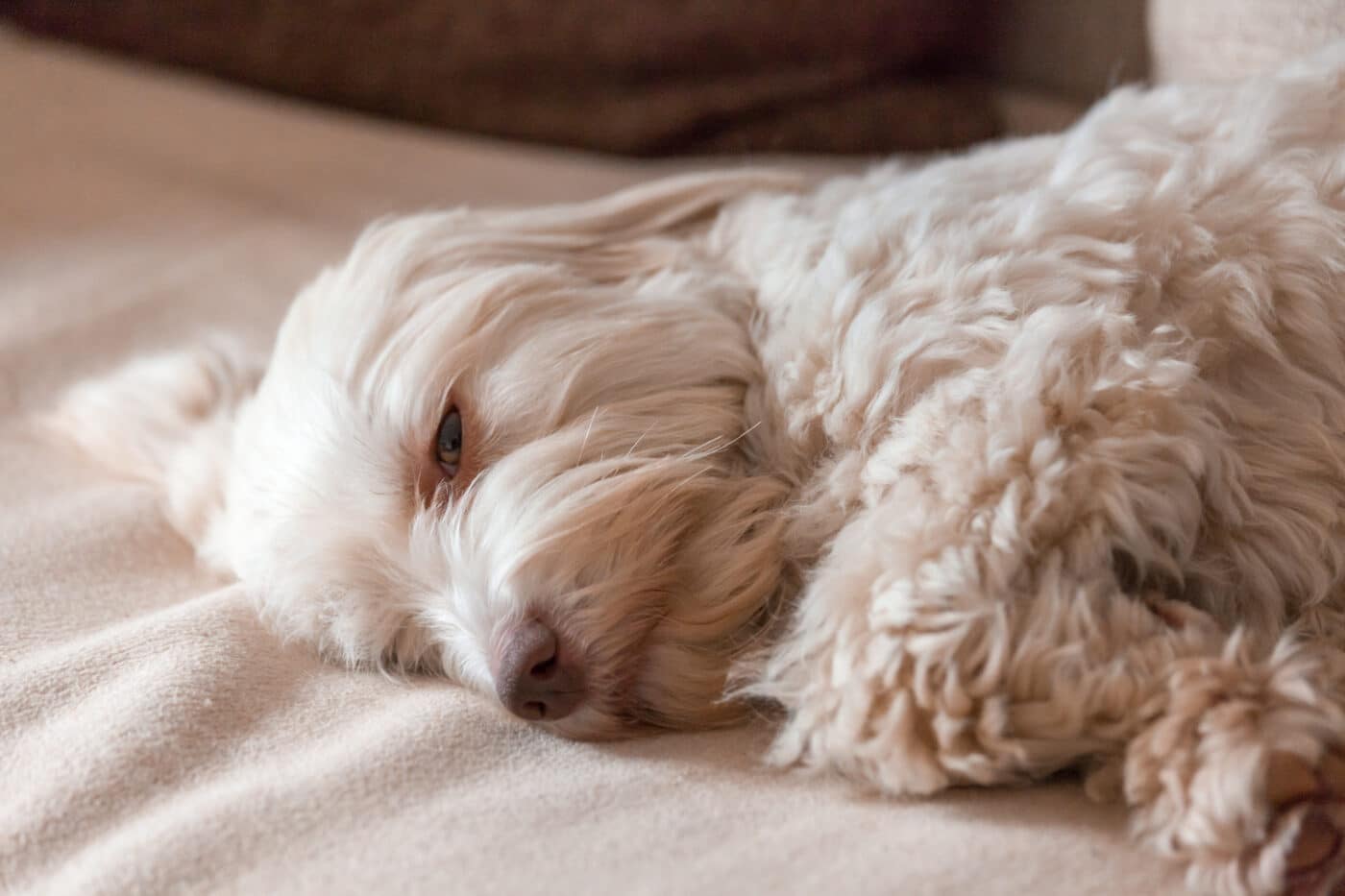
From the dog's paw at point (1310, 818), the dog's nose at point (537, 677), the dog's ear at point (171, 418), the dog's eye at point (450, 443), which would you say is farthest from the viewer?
the dog's ear at point (171, 418)

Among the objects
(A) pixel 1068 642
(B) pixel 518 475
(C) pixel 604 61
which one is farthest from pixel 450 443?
(C) pixel 604 61

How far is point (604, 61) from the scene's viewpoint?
9.66 feet

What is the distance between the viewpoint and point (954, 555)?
4.17 feet

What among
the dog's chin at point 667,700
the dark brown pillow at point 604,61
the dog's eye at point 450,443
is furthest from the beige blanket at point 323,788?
the dark brown pillow at point 604,61

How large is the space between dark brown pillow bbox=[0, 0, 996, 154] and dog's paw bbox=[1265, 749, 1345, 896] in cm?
201

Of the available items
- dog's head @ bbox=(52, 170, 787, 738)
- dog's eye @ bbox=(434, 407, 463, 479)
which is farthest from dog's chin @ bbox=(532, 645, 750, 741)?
dog's eye @ bbox=(434, 407, 463, 479)

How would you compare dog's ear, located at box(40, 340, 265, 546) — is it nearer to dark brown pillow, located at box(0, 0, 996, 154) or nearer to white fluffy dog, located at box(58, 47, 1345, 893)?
white fluffy dog, located at box(58, 47, 1345, 893)

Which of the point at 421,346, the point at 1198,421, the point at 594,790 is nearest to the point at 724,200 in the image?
the point at 421,346

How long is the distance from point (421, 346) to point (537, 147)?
1.50 metres

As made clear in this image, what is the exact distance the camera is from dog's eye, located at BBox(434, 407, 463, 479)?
167 cm

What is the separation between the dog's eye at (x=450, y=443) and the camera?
65.6 inches

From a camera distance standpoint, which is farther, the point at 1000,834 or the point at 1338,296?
the point at 1338,296

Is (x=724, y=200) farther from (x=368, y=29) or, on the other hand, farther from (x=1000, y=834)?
(x=368, y=29)

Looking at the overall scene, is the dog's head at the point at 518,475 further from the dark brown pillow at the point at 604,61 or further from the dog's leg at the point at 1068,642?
the dark brown pillow at the point at 604,61
